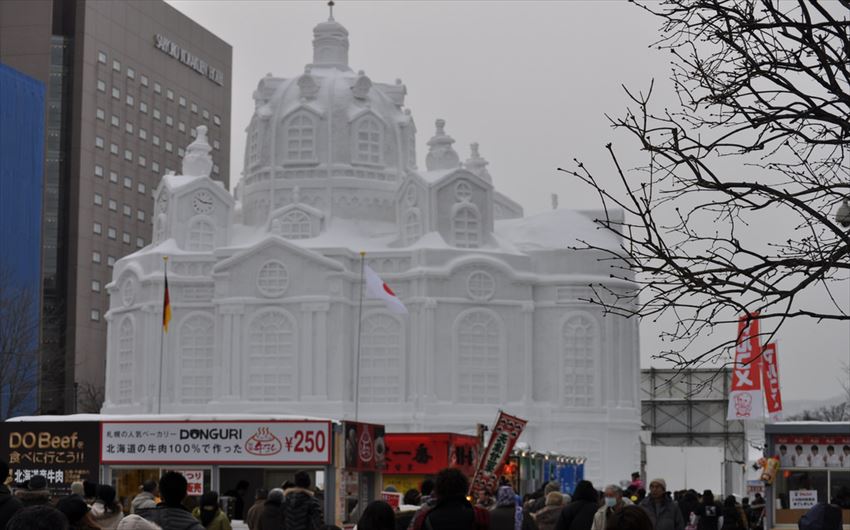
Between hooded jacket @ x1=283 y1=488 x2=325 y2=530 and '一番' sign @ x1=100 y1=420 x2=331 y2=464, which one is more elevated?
'一番' sign @ x1=100 y1=420 x2=331 y2=464

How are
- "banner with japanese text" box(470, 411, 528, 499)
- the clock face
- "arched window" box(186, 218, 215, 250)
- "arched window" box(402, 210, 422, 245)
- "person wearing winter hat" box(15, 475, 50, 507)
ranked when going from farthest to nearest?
the clock face, "arched window" box(186, 218, 215, 250), "arched window" box(402, 210, 422, 245), "banner with japanese text" box(470, 411, 528, 499), "person wearing winter hat" box(15, 475, 50, 507)

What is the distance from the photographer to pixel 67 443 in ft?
100.0

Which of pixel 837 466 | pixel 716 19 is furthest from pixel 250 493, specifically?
pixel 716 19

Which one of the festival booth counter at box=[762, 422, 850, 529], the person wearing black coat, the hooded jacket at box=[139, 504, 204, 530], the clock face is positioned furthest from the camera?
the clock face

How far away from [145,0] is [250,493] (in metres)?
88.3

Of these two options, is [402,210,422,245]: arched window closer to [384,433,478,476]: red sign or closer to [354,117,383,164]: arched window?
[354,117,383,164]: arched window

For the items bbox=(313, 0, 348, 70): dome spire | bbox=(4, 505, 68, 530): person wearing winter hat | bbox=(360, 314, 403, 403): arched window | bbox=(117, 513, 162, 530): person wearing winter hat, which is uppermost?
bbox=(313, 0, 348, 70): dome spire

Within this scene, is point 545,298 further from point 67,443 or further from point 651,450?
point 67,443

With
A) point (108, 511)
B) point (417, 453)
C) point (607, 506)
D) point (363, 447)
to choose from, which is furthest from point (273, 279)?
point (108, 511)

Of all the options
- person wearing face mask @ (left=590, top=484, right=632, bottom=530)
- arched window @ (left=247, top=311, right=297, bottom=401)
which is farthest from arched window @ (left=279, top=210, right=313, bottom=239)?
person wearing face mask @ (left=590, top=484, right=632, bottom=530)

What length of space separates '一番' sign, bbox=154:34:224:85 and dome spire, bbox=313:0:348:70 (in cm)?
2983

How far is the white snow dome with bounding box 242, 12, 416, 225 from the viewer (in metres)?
85.1

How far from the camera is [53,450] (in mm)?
30172

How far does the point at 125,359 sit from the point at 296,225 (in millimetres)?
10895
